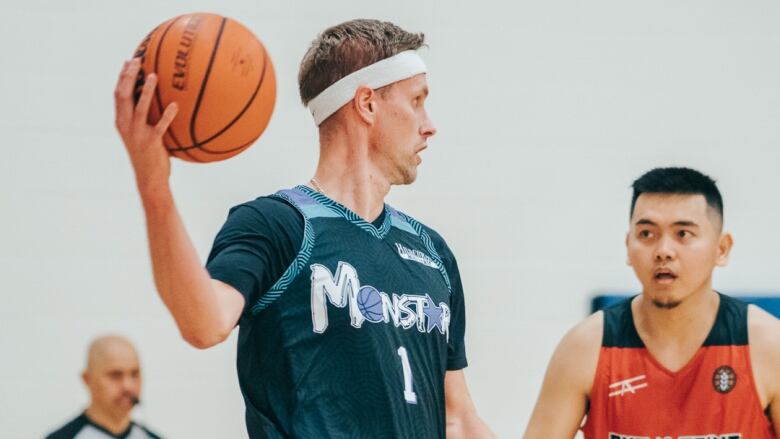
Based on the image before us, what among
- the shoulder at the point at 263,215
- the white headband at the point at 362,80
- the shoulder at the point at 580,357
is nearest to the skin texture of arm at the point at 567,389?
the shoulder at the point at 580,357

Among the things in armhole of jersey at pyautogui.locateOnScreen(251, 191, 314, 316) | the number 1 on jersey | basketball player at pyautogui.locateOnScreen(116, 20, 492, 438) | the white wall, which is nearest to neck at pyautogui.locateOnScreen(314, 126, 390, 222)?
basketball player at pyautogui.locateOnScreen(116, 20, 492, 438)

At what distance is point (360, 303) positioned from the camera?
3.28 metres

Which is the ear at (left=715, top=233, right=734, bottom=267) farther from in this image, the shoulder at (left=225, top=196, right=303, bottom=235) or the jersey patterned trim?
the shoulder at (left=225, top=196, right=303, bottom=235)

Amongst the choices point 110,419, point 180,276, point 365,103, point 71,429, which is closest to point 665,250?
point 365,103

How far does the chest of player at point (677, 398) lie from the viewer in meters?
4.55

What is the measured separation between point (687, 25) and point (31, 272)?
350cm

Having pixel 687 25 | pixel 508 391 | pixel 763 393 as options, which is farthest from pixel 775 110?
pixel 763 393

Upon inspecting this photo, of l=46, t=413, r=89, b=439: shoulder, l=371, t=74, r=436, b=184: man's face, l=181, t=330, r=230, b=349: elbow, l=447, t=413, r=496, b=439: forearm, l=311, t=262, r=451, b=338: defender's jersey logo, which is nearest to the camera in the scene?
l=181, t=330, r=230, b=349: elbow

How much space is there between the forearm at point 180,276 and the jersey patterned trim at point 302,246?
43 cm

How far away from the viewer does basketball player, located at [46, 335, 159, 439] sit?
5.46m

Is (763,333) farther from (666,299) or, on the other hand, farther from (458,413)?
(458,413)

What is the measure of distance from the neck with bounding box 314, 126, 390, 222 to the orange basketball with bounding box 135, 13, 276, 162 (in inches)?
20.2

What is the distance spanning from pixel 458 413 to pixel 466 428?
0.05 meters

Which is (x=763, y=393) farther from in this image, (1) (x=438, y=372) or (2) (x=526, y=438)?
(1) (x=438, y=372)
